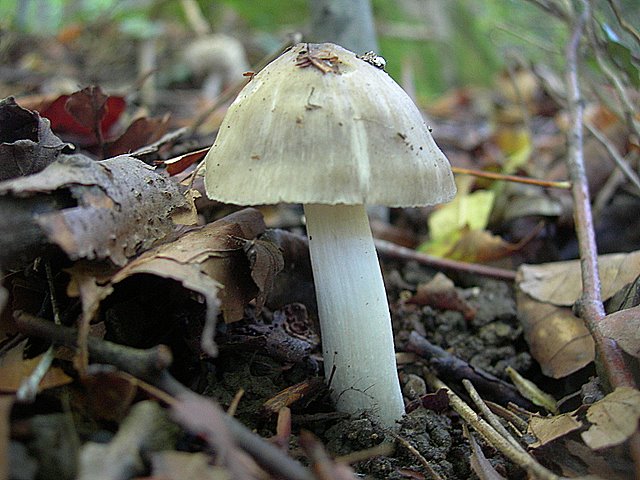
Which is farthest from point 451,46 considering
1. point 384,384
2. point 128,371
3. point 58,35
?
point 128,371

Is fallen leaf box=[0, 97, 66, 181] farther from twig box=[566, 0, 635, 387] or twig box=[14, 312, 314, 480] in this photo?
twig box=[566, 0, 635, 387]

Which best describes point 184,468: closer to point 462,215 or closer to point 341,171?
point 341,171

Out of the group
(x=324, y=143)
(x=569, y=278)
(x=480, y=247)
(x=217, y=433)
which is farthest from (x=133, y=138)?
(x=569, y=278)

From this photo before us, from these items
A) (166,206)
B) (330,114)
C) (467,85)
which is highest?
(330,114)

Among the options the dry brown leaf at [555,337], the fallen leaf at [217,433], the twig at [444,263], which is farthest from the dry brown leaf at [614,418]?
the twig at [444,263]

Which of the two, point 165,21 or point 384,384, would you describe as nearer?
point 384,384

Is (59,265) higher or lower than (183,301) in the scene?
higher

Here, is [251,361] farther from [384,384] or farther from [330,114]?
[330,114]
